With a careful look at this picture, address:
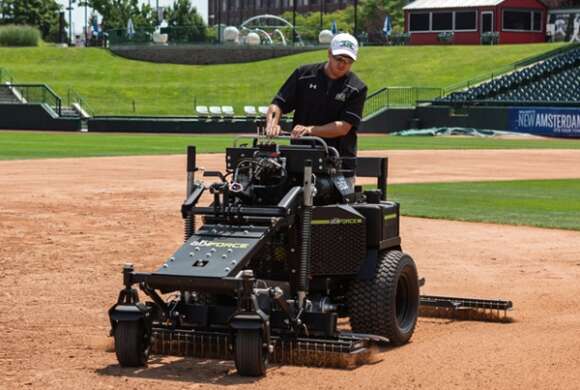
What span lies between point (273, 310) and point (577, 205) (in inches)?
565

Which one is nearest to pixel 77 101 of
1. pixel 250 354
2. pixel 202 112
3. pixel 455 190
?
pixel 202 112

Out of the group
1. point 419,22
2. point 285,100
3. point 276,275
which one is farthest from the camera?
point 419,22

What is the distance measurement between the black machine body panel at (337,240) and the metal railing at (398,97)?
178 ft

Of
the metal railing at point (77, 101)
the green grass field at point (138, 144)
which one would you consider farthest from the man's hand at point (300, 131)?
the metal railing at point (77, 101)

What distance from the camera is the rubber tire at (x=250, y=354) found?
7668 mm

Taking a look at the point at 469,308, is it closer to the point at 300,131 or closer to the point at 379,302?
the point at 379,302

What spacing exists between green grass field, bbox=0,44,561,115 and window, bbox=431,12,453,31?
169 inches

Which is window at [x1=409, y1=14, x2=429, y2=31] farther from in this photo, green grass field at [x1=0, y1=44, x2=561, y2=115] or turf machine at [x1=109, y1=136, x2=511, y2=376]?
turf machine at [x1=109, y1=136, x2=511, y2=376]

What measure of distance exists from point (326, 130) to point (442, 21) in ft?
262

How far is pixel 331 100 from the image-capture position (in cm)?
940

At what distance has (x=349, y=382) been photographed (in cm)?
788

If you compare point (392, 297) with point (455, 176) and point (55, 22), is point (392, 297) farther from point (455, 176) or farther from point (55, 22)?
point (55, 22)

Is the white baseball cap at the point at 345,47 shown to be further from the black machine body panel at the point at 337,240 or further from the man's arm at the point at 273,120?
the black machine body panel at the point at 337,240

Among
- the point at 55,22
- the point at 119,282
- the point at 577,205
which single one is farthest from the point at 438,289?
the point at 55,22
